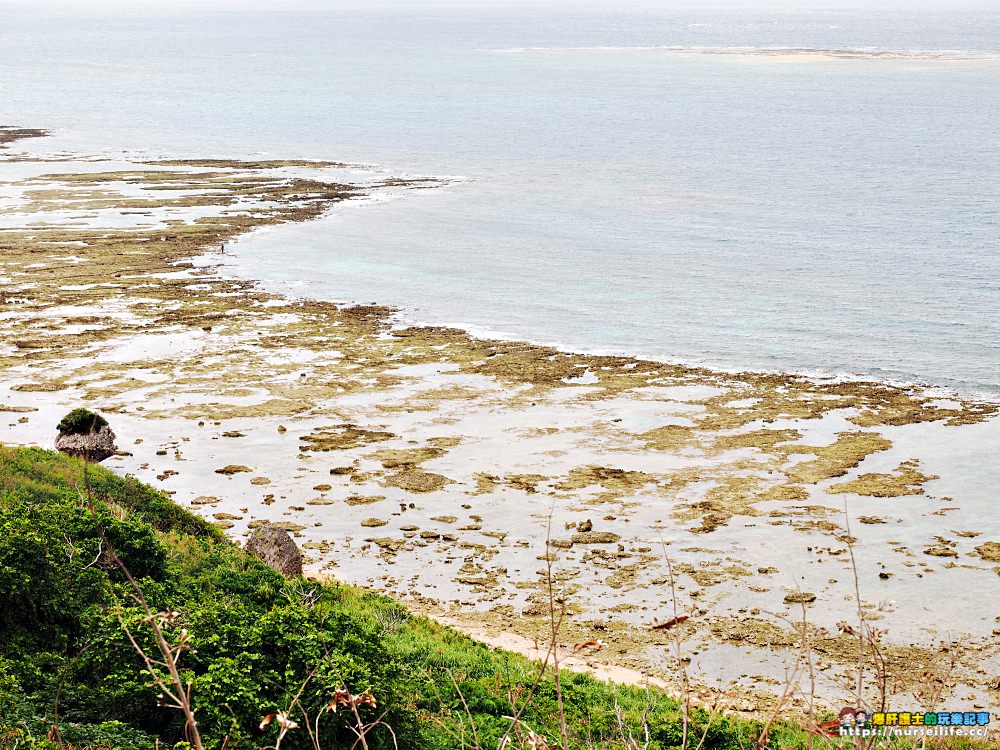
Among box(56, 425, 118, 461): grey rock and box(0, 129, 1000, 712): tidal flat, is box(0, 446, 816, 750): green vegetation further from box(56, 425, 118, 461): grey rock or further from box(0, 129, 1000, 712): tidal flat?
box(56, 425, 118, 461): grey rock

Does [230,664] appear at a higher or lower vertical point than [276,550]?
higher

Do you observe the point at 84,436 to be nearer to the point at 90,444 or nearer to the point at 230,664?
the point at 90,444

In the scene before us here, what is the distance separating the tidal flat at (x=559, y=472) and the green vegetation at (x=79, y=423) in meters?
1.31

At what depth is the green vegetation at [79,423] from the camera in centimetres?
2888

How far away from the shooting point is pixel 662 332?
Answer: 43500 millimetres

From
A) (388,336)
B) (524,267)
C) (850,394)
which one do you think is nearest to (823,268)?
(524,267)

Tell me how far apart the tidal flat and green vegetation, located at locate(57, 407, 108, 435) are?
1.31 meters

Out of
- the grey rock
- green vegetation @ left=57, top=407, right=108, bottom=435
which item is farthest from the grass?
green vegetation @ left=57, top=407, right=108, bottom=435

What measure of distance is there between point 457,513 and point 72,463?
9467 millimetres

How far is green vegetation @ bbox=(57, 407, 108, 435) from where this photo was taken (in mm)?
28875

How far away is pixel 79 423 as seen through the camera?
95.2 ft

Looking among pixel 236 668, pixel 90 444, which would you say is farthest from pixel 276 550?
pixel 90 444

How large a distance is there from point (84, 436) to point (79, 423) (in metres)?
0.44

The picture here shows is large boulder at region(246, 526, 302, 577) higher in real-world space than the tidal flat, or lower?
higher
